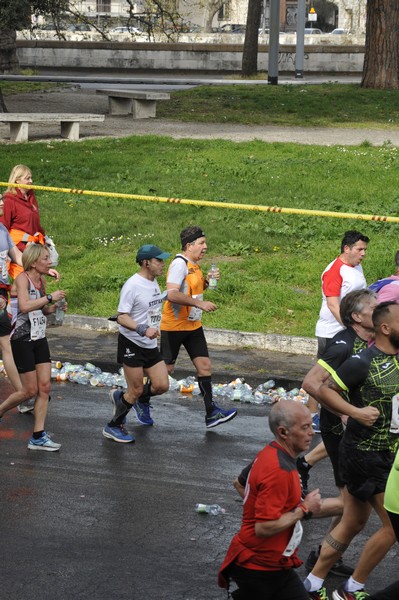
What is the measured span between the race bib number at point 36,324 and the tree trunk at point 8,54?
109 ft

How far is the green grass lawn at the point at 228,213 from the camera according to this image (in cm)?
1425

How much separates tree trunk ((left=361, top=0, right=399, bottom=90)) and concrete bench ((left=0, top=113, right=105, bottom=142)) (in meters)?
10.4

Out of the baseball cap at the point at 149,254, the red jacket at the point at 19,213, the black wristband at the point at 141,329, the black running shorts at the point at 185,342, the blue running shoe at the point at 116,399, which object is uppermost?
the baseball cap at the point at 149,254

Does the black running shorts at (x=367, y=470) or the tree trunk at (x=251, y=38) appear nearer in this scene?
the black running shorts at (x=367, y=470)

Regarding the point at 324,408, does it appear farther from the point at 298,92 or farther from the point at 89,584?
the point at 298,92

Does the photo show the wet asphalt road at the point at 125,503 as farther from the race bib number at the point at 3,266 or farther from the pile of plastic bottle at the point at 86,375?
the race bib number at the point at 3,266

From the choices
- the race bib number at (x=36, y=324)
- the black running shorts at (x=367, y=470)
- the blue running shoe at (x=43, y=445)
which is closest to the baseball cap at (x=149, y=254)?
the race bib number at (x=36, y=324)

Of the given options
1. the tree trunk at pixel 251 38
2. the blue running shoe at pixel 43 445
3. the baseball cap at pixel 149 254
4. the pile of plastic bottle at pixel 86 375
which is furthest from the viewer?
the tree trunk at pixel 251 38

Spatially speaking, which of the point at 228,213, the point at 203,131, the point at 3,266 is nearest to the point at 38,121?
the point at 203,131

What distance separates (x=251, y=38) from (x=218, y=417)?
3277 centimetres

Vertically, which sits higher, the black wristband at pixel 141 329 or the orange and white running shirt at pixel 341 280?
the orange and white running shirt at pixel 341 280

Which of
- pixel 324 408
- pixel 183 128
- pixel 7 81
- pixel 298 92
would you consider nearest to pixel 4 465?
pixel 324 408

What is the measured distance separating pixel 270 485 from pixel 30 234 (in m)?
7.08

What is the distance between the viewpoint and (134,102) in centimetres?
2800
